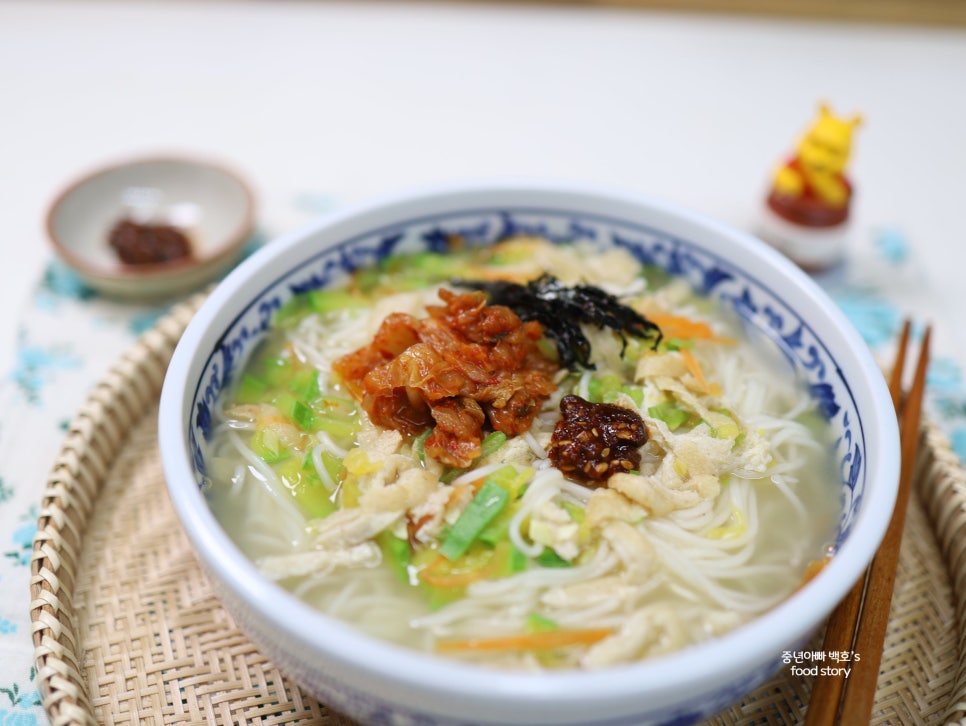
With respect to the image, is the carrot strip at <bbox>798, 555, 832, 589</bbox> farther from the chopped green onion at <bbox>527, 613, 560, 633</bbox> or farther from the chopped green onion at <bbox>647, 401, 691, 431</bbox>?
the chopped green onion at <bbox>527, 613, 560, 633</bbox>

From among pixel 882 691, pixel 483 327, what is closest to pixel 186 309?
pixel 483 327

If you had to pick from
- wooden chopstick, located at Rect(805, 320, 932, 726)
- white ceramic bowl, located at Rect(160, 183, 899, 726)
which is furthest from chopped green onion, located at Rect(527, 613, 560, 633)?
wooden chopstick, located at Rect(805, 320, 932, 726)

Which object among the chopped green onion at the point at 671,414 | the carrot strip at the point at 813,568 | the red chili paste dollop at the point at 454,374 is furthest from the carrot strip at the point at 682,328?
the carrot strip at the point at 813,568

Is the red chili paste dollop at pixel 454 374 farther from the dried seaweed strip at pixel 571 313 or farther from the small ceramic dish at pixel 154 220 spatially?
the small ceramic dish at pixel 154 220

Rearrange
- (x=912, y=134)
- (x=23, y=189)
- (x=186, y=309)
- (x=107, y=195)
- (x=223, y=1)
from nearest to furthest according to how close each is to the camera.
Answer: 1. (x=186, y=309)
2. (x=107, y=195)
3. (x=23, y=189)
4. (x=912, y=134)
5. (x=223, y=1)

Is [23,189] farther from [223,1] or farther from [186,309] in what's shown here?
[223,1]

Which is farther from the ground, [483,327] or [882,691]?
[483,327]

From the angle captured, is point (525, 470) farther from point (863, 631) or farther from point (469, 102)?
point (469, 102)

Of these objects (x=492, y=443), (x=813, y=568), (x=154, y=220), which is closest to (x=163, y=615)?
(x=492, y=443)
